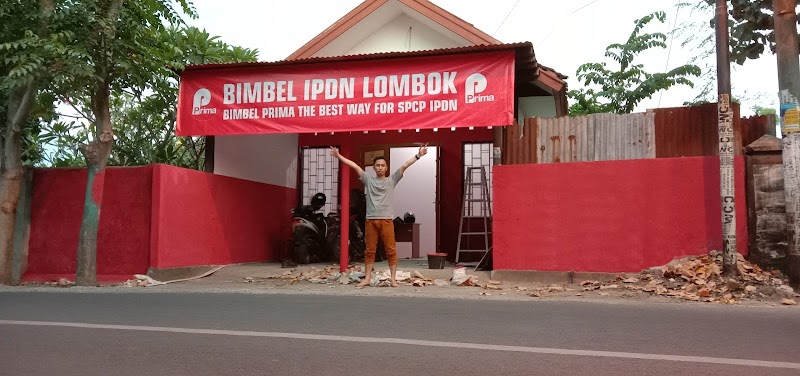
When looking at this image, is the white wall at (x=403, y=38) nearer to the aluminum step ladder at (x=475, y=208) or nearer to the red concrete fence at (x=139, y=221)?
the aluminum step ladder at (x=475, y=208)

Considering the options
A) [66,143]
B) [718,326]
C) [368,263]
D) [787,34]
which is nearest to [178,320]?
[368,263]

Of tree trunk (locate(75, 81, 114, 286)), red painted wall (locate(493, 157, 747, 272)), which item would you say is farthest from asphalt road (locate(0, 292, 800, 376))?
tree trunk (locate(75, 81, 114, 286))

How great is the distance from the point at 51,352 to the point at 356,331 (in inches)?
82.4

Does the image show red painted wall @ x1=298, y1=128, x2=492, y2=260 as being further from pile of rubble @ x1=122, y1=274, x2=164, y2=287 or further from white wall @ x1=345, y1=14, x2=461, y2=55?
pile of rubble @ x1=122, y1=274, x2=164, y2=287

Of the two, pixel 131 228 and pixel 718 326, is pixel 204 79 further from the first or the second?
pixel 718 326

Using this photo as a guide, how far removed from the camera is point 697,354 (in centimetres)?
415

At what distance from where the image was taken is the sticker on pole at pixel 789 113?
765 cm

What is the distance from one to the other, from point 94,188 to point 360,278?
4318 mm

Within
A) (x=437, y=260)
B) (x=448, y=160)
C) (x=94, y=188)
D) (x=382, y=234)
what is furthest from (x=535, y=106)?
(x=94, y=188)

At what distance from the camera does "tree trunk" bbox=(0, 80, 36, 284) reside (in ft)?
34.1

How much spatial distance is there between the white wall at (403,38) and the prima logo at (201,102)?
11.5ft

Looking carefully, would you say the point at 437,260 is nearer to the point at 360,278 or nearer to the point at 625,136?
the point at 360,278

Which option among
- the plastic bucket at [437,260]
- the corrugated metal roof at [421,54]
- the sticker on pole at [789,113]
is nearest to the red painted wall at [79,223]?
the corrugated metal roof at [421,54]

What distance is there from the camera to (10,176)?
34.5 ft
